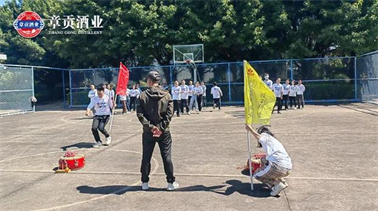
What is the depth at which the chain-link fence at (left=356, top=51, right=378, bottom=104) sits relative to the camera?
2025 centimetres

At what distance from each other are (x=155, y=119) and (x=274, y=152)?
2086 mm

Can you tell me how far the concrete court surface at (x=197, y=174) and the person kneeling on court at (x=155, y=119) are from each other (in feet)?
1.21

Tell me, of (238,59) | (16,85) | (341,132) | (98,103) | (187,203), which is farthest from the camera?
(238,59)

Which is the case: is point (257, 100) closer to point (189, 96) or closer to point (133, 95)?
point (189, 96)

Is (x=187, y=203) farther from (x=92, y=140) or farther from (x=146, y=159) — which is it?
(x=92, y=140)

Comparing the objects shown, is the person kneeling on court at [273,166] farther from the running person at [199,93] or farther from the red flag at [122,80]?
the running person at [199,93]

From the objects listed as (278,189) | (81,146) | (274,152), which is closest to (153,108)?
(274,152)

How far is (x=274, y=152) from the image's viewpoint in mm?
5805

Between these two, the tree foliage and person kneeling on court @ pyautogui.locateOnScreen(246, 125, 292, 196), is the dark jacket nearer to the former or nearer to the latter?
person kneeling on court @ pyautogui.locateOnScreen(246, 125, 292, 196)

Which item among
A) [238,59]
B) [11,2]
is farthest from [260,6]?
[11,2]

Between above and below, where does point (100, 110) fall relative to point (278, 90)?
below

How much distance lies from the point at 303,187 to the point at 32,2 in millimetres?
36479

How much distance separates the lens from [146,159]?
20.3 feet

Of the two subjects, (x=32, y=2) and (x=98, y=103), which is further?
(x=32, y=2)
